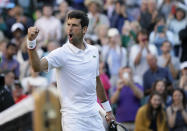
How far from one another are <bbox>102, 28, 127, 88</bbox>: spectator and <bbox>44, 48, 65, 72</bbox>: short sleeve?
6.34m

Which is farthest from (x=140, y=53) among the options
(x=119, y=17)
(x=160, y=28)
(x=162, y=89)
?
(x=119, y=17)

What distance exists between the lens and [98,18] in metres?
15.1

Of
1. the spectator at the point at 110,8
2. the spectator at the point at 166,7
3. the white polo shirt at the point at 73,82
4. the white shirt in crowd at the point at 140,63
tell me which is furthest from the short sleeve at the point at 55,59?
the spectator at the point at 166,7

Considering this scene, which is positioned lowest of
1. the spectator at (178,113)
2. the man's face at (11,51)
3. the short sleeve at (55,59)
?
the spectator at (178,113)

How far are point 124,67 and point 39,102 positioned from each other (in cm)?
907

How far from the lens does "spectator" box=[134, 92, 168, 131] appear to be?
11.1 meters

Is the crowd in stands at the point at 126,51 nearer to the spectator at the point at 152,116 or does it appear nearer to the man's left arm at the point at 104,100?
the spectator at the point at 152,116

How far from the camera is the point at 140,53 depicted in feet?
43.7

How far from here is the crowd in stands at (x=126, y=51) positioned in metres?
11.5

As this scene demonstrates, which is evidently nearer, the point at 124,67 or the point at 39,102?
the point at 39,102

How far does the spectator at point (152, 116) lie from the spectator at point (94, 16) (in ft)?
13.2

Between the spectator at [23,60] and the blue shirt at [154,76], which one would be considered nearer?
the blue shirt at [154,76]

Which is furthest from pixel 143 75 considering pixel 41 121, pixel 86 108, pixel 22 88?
pixel 41 121

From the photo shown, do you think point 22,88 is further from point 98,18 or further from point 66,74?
point 66,74
